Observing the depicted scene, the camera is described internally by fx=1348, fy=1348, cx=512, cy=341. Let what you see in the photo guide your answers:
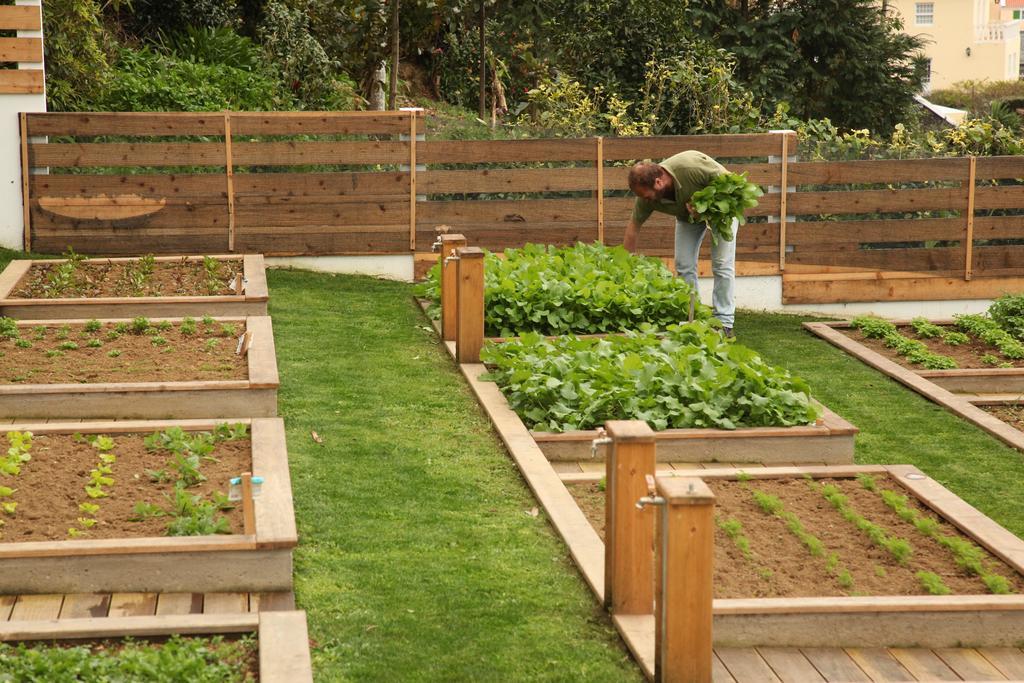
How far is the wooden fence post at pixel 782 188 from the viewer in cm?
1336

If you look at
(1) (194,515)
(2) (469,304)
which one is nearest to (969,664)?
(1) (194,515)

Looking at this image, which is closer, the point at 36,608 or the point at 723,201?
the point at 36,608

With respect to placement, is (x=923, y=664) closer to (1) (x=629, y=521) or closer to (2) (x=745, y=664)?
(2) (x=745, y=664)

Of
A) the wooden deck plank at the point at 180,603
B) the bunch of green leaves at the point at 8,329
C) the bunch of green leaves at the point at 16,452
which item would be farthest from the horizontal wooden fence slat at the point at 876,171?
the wooden deck plank at the point at 180,603

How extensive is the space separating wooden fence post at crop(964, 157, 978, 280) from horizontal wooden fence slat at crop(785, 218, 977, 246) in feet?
0.25

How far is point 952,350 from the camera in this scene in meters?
11.2

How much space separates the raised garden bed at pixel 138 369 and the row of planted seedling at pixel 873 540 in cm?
309

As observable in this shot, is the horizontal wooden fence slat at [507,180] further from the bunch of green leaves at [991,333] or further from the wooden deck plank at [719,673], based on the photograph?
the wooden deck plank at [719,673]

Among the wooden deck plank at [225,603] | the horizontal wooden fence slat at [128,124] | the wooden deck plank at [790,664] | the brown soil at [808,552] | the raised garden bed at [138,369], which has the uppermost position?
the horizontal wooden fence slat at [128,124]

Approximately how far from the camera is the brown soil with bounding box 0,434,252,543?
5.77 m

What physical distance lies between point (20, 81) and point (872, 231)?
8403mm

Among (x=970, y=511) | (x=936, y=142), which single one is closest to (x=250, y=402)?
(x=970, y=511)

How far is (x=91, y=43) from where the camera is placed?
14211 millimetres

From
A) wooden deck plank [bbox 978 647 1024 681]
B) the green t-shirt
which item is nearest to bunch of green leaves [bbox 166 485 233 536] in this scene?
wooden deck plank [bbox 978 647 1024 681]
